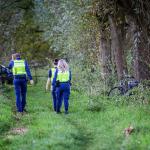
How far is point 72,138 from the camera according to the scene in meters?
13.7

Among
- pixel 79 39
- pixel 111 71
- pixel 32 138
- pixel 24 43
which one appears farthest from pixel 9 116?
pixel 24 43

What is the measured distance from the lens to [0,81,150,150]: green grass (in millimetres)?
12820

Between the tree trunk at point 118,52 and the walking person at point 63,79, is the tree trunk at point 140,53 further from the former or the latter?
the walking person at point 63,79

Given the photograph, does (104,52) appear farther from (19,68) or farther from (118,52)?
(19,68)

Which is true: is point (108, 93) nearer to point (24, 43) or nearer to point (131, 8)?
point (131, 8)

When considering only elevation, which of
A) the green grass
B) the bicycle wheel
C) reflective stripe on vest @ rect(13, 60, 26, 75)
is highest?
reflective stripe on vest @ rect(13, 60, 26, 75)

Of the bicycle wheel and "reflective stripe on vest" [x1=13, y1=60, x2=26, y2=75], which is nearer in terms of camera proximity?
"reflective stripe on vest" [x1=13, y1=60, x2=26, y2=75]

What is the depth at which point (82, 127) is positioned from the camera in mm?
16031

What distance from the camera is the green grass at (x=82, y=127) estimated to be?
12820mm

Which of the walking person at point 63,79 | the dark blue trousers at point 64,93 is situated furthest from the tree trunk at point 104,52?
the walking person at point 63,79

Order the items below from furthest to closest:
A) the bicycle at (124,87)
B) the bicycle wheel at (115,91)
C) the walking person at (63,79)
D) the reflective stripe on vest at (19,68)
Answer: the bicycle wheel at (115,91)
the bicycle at (124,87)
the reflective stripe on vest at (19,68)
the walking person at (63,79)

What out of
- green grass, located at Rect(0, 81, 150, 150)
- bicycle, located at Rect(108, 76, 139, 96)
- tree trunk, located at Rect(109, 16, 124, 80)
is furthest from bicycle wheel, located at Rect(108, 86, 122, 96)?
tree trunk, located at Rect(109, 16, 124, 80)

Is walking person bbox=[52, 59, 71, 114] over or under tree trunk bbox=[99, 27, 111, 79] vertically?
under

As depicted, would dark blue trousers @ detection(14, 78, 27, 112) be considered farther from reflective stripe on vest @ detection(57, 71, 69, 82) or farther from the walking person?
reflective stripe on vest @ detection(57, 71, 69, 82)
